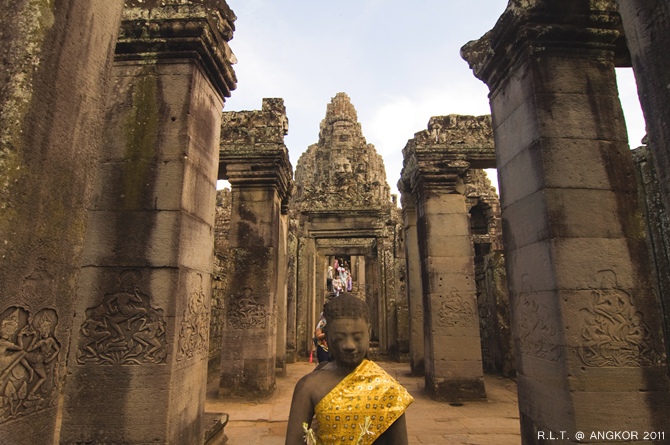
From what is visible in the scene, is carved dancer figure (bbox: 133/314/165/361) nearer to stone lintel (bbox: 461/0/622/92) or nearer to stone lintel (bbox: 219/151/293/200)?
stone lintel (bbox: 461/0/622/92)

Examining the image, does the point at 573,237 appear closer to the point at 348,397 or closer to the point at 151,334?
the point at 348,397

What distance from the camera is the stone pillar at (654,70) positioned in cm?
206

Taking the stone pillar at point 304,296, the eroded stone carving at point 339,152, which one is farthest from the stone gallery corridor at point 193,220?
the eroded stone carving at point 339,152

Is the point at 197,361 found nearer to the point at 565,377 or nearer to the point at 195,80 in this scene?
the point at 195,80

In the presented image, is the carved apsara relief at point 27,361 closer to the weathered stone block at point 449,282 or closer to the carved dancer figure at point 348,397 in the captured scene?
the carved dancer figure at point 348,397

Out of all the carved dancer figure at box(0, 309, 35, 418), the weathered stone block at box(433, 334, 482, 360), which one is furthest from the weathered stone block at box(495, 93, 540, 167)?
the weathered stone block at box(433, 334, 482, 360)

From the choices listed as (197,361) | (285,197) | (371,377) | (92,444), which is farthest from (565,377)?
(285,197)

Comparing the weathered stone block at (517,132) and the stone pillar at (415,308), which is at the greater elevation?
the weathered stone block at (517,132)

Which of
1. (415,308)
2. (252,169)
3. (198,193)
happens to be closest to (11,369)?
(198,193)

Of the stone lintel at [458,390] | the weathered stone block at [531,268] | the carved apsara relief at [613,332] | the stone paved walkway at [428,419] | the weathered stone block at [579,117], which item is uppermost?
the weathered stone block at [579,117]

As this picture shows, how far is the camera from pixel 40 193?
1.66 metres

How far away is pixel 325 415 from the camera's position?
1.91 m

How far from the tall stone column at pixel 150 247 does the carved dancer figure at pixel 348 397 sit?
160 centimetres

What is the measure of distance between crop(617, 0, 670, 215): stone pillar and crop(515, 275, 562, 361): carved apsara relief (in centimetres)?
162
